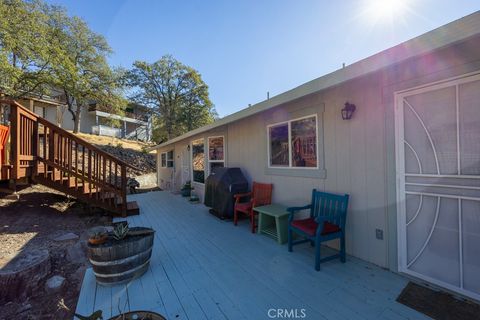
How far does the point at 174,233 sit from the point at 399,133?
13.0 feet

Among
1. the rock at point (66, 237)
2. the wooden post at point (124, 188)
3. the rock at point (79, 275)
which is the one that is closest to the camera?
the rock at point (79, 275)

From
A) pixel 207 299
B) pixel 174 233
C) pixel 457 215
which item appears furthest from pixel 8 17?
pixel 457 215

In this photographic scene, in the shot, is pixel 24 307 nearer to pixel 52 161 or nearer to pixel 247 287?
pixel 247 287

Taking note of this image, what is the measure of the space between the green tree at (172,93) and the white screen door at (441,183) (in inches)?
725

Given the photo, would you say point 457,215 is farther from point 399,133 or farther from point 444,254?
point 399,133

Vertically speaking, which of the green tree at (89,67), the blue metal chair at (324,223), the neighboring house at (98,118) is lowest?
the blue metal chair at (324,223)

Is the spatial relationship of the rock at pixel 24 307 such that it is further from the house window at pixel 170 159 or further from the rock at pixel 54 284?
the house window at pixel 170 159

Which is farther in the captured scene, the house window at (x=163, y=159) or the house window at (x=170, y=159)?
the house window at (x=163, y=159)

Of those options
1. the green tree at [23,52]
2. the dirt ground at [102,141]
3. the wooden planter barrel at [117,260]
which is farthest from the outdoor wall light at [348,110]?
the dirt ground at [102,141]

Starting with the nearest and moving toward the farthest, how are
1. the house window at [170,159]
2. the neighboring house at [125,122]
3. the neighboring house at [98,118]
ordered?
the house window at [170,159], the neighboring house at [98,118], the neighboring house at [125,122]

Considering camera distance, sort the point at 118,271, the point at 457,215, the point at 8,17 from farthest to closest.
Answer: the point at 8,17 < the point at 118,271 < the point at 457,215

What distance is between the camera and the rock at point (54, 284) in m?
2.54

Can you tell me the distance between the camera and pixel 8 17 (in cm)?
904

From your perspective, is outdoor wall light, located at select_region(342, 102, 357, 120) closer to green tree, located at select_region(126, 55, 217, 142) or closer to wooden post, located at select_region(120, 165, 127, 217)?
wooden post, located at select_region(120, 165, 127, 217)
